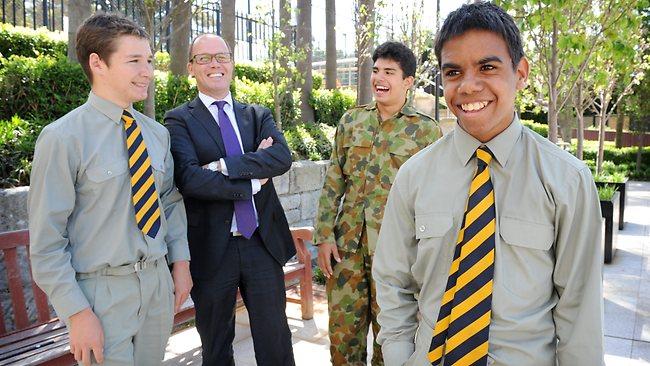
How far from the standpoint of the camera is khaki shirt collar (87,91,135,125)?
7.95 feet

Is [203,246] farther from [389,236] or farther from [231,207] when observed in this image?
[389,236]

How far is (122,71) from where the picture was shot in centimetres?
242

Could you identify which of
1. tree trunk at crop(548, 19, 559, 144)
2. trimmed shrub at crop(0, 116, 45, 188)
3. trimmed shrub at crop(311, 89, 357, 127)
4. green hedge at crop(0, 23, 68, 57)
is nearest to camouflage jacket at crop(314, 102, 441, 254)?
trimmed shrub at crop(0, 116, 45, 188)

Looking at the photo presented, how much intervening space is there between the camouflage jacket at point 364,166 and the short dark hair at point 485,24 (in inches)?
57.9

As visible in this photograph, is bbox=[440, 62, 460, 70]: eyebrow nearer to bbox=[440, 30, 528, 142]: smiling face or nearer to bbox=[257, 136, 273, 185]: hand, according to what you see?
bbox=[440, 30, 528, 142]: smiling face

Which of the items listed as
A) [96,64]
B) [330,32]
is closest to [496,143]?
[96,64]

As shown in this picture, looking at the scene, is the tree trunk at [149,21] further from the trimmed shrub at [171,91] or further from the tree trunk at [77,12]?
the trimmed shrub at [171,91]

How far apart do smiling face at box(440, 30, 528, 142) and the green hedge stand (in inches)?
286

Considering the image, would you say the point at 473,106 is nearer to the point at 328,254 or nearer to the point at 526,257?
the point at 526,257

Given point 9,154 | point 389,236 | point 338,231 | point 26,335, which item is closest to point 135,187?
point 389,236

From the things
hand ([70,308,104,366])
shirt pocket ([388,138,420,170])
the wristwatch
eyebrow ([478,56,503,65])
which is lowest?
hand ([70,308,104,366])

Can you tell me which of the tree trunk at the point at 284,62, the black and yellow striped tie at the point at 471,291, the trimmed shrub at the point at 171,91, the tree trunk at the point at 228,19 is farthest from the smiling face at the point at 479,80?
the tree trunk at the point at 228,19

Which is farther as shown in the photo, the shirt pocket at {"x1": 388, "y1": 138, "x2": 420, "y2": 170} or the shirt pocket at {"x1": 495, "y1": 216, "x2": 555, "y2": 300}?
the shirt pocket at {"x1": 388, "y1": 138, "x2": 420, "y2": 170}

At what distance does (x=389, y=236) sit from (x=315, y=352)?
2.54 m
